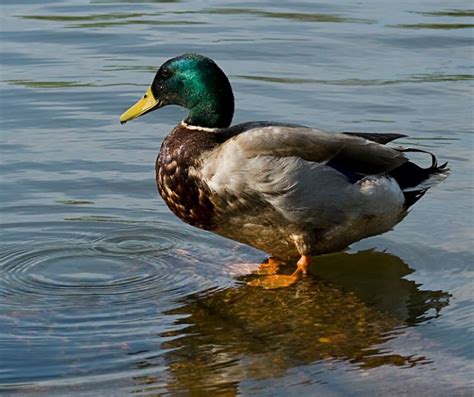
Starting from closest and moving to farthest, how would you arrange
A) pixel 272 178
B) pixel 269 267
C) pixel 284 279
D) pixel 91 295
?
pixel 91 295
pixel 272 178
pixel 284 279
pixel 269 267

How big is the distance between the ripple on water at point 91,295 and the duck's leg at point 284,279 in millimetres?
288

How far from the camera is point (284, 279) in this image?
6.84 metres

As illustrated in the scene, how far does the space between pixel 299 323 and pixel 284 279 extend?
72 cm

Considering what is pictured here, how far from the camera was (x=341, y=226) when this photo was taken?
6781mm

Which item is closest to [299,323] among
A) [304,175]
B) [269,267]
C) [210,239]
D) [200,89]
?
[304,175]

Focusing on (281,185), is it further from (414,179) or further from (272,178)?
(414,179)

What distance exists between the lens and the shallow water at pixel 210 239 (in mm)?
5523

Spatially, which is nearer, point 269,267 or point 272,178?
point 272,178

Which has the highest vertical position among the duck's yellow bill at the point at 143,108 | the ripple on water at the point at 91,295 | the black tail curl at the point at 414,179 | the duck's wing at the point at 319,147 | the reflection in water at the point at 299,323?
the duck's yellow bill at the point at 143,108

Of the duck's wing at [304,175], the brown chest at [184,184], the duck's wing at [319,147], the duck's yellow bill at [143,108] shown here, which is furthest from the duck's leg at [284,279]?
the duck's yellow bill at [143,108]

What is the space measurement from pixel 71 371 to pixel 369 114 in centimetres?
457

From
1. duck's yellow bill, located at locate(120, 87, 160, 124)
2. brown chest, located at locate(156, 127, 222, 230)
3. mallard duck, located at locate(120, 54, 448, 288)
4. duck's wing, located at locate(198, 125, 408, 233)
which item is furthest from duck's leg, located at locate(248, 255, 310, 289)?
duck's yellow bill, located at locate(120, 87, 160, 124)

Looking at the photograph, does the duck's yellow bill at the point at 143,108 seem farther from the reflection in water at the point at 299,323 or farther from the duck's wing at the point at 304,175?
the reflection in water at the point at 299,323

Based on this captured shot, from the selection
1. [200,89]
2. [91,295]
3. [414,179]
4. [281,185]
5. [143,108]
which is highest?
[200,89]
